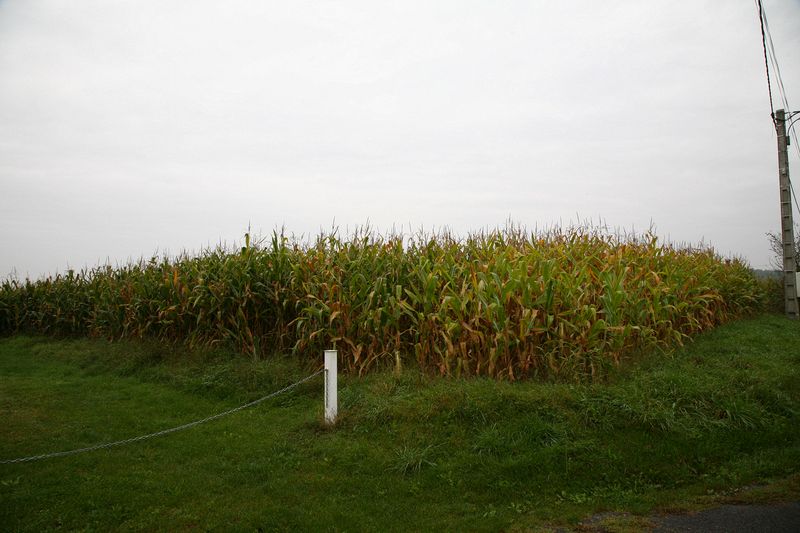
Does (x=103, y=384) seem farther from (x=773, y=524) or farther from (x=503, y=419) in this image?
(x=773, y=524)

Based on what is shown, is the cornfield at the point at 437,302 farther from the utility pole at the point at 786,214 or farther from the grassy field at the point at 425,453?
the utility pole at the point at 786,214

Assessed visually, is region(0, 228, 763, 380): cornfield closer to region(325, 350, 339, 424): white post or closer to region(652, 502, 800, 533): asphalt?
region(325, 350, 339, 424): white post

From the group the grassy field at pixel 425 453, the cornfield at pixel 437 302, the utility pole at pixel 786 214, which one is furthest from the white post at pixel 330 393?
the utility pole at pixel 786 214

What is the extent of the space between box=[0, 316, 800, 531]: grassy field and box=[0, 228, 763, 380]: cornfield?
1.95 ft

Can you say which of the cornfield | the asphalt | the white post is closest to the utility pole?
the cornfield

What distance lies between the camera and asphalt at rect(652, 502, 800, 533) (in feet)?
12.5

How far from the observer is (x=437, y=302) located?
7.64 metres

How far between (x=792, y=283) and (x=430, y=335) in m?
11.2

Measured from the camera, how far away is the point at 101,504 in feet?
14.9

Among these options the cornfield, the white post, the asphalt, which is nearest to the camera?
the asphalt

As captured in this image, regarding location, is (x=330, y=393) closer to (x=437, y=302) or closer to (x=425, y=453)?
(x=425, y=453)

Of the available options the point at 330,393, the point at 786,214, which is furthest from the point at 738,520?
the point at 786,214

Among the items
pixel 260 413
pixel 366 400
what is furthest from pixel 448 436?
pixel 260 413

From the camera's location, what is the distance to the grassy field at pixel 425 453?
14.3 feet
